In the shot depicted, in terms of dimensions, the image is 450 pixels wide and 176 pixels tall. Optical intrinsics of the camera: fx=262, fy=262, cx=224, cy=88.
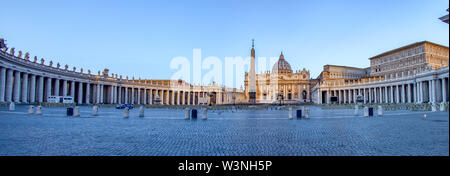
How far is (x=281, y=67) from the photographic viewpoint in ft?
421

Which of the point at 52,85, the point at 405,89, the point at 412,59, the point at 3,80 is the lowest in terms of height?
the point at 405,89

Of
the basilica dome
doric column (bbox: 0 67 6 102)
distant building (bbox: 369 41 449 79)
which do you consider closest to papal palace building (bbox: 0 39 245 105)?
doric column (bbox: 0 67 6 102)

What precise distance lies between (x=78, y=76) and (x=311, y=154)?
5939 centimetres

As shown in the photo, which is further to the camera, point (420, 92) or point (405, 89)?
point (405, 89)

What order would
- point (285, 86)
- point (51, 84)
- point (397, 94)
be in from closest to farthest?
point (51, 84) → point (397, 94) → point (285, 86)

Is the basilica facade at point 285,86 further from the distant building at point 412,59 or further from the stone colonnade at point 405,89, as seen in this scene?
the distant building at point 412,59

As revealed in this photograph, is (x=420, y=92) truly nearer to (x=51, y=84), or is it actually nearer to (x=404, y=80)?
(x=404, y=80)

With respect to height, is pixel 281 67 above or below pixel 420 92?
above

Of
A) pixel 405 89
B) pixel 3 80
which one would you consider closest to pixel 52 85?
pixel 3 80

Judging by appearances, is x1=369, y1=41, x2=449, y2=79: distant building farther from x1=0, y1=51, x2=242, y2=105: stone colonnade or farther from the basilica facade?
x1=0, y1=51, x2=242, y2=105: stone colonnade

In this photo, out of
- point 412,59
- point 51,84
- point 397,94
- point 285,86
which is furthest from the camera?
point 285,86

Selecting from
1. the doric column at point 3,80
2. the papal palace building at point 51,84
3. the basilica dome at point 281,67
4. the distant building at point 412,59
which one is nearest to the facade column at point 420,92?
the distant building at point 412,59

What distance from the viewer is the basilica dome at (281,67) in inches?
4872
